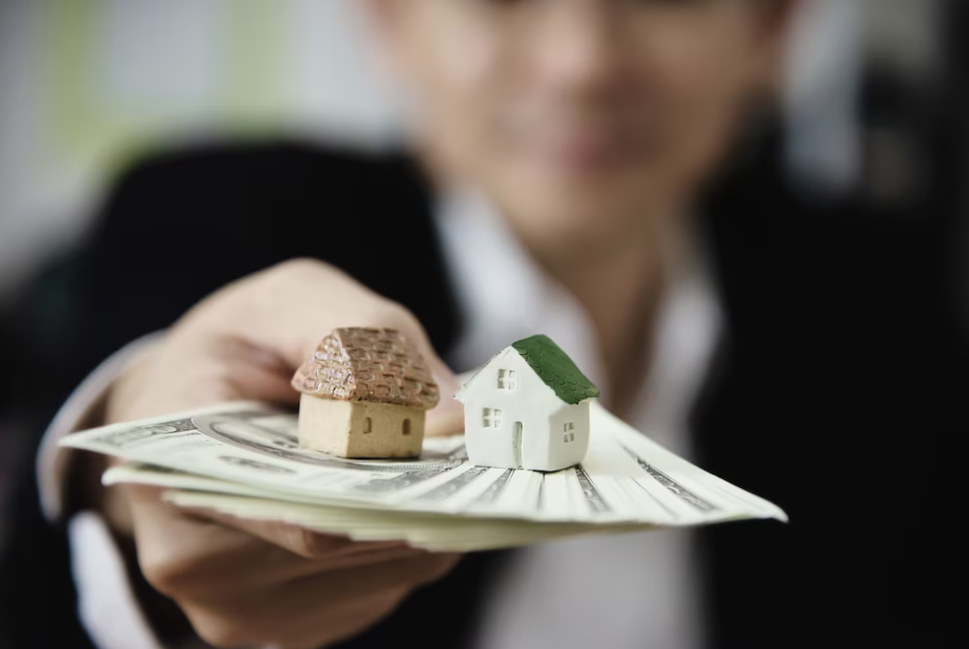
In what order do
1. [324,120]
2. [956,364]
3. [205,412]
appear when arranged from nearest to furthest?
[205,412] → [956,364] → [324,120]

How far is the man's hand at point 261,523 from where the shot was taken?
458mm

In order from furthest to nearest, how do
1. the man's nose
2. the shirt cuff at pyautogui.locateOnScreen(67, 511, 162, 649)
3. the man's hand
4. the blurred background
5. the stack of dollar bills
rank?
the blurred background → the man's nose → the shirt cuff at pyautogui.locateOnScreen(67, 511, 162, 649) → the man's hand → the stack of dollar bills

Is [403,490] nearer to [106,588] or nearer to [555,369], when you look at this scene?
[555,369]

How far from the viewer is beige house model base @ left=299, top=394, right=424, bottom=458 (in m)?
0.47

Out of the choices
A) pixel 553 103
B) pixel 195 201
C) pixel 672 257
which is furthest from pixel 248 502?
pixel 672 257

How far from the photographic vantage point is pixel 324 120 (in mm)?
2020

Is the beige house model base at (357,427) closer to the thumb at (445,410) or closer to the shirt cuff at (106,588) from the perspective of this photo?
the thumb at (445,410)

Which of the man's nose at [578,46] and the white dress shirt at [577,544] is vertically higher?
the man's nose at [578,46]

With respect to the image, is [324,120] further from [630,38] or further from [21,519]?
[21,519]

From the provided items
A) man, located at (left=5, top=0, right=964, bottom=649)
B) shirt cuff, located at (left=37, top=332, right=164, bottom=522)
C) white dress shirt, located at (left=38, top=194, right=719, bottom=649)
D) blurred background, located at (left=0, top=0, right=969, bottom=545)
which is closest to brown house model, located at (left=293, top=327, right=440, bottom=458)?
shirt cuff, located at (left=37, top=332, right=164, bottom=522)

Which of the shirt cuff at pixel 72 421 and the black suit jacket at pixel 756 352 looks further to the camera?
the black suit jacket at pixel 756 352

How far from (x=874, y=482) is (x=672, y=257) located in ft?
2.10

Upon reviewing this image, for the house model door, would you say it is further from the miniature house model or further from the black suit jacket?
the black suit jacket

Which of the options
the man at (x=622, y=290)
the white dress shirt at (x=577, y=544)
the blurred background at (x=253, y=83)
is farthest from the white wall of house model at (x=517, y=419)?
the blurred background at (x=253, y=83)
